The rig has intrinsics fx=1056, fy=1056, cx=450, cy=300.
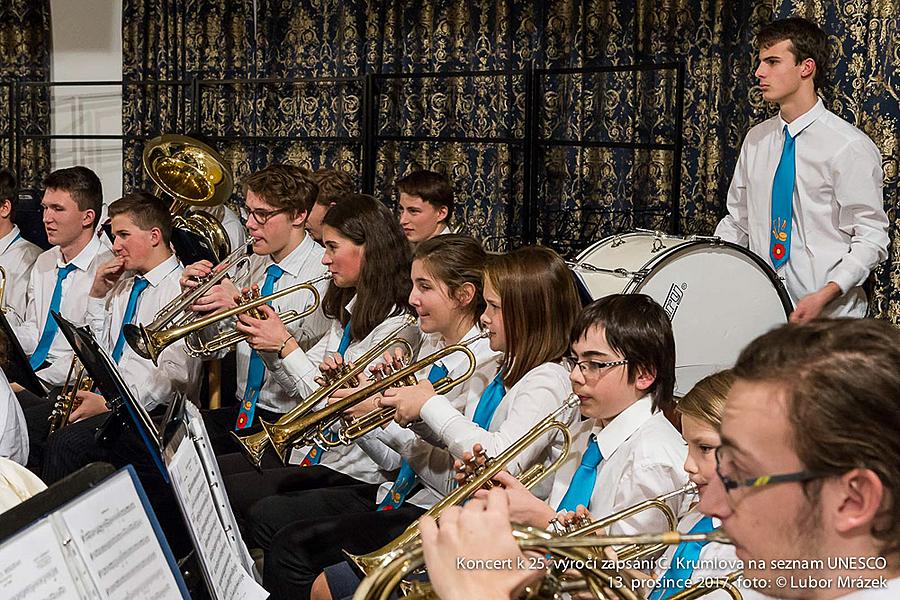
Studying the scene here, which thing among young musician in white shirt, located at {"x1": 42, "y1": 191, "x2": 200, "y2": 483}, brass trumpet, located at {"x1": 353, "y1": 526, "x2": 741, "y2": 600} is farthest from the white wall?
brass trumpet, located at {"x1": 353, "y1": 526, "x2": 741, "y2": 600}

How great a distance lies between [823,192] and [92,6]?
6616 mm

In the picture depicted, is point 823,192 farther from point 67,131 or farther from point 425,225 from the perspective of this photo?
point 67,131

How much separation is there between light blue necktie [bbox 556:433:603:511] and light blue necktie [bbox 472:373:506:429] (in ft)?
1.61

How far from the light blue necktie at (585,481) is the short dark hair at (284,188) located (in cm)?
214

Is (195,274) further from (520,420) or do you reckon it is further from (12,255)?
(12,255)

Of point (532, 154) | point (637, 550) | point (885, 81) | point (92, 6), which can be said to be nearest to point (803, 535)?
point (637, 550)

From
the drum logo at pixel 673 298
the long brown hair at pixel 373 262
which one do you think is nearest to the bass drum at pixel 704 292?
the drum logo at pixel 673 298

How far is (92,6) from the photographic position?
863 centimetres

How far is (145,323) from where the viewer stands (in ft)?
13.7

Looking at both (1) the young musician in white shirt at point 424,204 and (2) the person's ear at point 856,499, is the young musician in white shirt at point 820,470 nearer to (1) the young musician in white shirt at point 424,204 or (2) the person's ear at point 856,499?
(2) the person's ear at point 856,499

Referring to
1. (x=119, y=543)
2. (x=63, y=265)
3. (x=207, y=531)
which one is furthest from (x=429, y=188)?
(x=119, y=543)

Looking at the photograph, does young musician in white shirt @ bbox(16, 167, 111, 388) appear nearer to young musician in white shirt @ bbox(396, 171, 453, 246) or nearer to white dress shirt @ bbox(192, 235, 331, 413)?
white dress shirt @ bbox(192, 235, 331, 413)

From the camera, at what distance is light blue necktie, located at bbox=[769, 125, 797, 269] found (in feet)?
13.5

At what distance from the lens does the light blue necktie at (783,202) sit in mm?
4102
